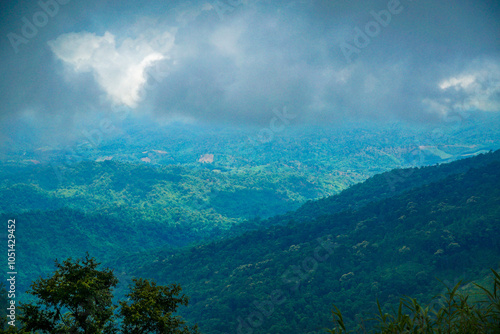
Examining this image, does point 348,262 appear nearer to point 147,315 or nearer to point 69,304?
point 147,315

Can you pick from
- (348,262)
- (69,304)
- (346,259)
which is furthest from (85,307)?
(346,259)

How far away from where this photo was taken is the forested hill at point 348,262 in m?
59.9

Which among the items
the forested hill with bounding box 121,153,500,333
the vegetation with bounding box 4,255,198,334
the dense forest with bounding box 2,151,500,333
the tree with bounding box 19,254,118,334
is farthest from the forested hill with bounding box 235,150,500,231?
the tree with bounding box 19,254,118,334

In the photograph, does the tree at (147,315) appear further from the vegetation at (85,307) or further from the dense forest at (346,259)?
the dense forest at (346,259)

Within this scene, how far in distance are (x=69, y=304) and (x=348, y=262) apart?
65.7 m

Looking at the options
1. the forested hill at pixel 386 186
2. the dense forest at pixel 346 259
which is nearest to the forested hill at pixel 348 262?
the dense forest at pixel 346 259

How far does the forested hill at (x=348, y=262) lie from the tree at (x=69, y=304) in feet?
126

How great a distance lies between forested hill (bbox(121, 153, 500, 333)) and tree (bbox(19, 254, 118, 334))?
38.5 m

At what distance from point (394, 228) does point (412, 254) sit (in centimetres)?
1135

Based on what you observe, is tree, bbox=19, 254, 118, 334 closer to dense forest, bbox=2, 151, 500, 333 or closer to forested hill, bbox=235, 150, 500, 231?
dense forest, bbox=2, 151, 500, 333

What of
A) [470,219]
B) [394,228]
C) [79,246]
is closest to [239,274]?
[394,228]

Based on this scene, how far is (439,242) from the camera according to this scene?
215 feet

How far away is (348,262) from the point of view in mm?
74562

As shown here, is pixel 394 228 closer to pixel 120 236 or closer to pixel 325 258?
pixel 325 258
